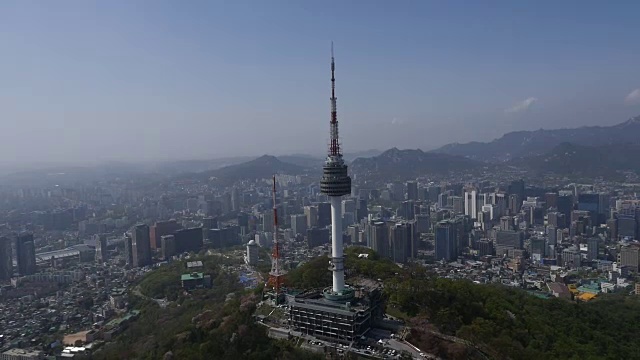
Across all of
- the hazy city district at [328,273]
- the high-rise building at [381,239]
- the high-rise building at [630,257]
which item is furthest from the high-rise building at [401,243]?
the high-rise building at [630,257]

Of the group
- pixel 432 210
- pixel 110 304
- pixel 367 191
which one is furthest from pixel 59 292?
pixel 367 191

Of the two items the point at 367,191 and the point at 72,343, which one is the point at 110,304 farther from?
the point at 367,191

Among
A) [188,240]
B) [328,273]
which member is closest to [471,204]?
[188,240]

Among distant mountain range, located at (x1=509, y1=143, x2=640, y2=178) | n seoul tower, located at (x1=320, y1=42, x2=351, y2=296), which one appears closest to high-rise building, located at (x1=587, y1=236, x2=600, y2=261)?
n seoul tower, located at (x1=320, y1=42, x2=351, y2=296)

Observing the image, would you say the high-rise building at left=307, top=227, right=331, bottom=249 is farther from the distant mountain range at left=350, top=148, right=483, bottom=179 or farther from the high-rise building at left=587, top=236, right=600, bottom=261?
the distant mountain range at left=350, top=148, right=483, bottom=179

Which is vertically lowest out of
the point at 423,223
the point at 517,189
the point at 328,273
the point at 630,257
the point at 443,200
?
the point at 630,257

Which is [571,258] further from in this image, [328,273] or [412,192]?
[412,192]

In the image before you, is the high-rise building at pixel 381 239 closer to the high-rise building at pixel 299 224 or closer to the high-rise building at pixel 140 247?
the high-rise building at pixel 299 224
